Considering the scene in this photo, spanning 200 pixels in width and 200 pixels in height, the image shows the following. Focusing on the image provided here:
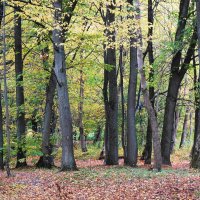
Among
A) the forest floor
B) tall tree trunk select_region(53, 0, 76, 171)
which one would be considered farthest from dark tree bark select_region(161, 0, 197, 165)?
the forest floor

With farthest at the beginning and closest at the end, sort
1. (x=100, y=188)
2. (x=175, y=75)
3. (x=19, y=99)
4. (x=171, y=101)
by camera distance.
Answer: (x=19, y=99)
(x=171, y=101)
(x=175, y=75)
(x=100, y=188)

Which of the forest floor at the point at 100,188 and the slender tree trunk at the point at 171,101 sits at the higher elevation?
the slender tree trunk at the point at 171,101

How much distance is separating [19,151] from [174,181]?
1102 centimetres

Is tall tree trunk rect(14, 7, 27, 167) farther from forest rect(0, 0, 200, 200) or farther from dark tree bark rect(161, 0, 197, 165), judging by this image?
dark tree bark rect(161, 0, 197, 165)

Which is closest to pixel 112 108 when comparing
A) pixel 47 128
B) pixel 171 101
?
pixel 171 101

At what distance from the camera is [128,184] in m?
10.6

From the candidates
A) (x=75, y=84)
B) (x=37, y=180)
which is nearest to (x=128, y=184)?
(x=37, y=180)

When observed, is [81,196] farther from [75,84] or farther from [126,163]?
[75,84]

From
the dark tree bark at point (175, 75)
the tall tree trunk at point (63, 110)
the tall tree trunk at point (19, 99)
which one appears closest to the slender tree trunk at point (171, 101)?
the dark tree bark at point (175, 75)

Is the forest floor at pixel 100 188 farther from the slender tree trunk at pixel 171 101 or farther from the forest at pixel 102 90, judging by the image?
the slender tree trunk at pixel 171 101

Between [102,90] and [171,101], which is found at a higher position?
[102,90]

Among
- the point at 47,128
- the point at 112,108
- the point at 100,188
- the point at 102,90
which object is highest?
the point at 102,90

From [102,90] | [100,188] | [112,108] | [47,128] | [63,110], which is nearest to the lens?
[100,188]

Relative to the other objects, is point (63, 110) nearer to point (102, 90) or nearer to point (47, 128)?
point (47, 128)
